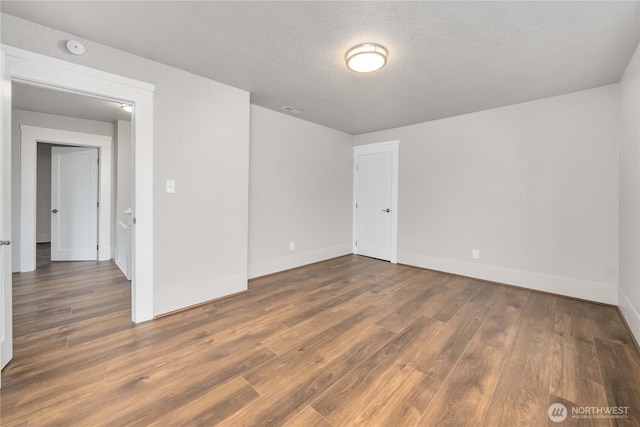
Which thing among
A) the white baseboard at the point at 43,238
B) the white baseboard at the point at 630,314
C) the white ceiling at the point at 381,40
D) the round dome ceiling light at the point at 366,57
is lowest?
the white baseboard at the point at 630,314

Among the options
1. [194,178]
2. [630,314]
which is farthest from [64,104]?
[630,314]

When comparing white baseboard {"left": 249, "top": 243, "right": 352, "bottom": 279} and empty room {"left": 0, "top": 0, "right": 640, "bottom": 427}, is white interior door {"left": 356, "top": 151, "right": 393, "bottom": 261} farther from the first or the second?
white baseboard {"left": 249, "top": 243, "right": 352, "bottom": 279}

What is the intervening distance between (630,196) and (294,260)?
3.97 meters

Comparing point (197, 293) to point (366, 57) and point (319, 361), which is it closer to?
point (319, 361)

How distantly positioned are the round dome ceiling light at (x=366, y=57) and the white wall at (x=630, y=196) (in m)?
2.06

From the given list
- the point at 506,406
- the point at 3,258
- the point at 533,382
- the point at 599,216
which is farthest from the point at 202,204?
the point at 599,216

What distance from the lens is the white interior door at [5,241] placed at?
5.63ft

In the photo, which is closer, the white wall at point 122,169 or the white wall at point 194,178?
the white wall at point 194,178

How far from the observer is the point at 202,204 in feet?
9.42

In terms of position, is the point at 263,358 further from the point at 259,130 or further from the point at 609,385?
the point at 259,130

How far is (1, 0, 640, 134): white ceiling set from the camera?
176 centimetres

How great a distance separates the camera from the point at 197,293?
284 cm

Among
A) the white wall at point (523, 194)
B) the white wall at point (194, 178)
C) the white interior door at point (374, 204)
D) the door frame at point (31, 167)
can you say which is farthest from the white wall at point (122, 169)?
the white wall at point (523, 194)

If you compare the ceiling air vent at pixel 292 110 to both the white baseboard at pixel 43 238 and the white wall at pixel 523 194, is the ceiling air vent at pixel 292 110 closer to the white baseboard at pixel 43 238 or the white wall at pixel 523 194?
the white wall at pixel 523 194
